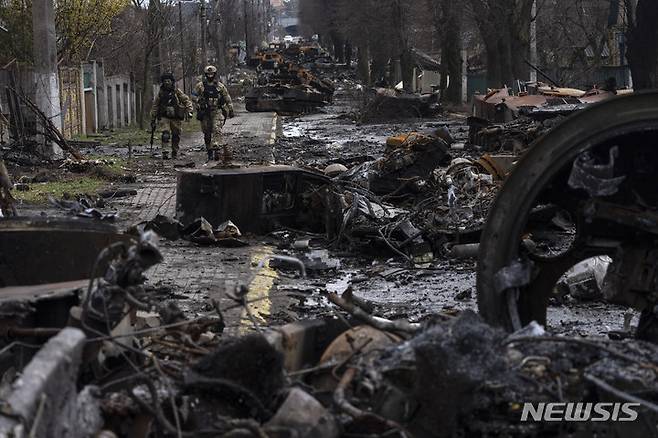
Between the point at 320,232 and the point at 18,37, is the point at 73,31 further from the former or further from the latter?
the point at 320,232

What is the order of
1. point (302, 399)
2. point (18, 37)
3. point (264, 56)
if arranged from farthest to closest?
point (264, 56) → point (18, 37) → point (302, 399)

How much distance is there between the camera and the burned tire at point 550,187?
4816 mm

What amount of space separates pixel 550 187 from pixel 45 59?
61.9 feet

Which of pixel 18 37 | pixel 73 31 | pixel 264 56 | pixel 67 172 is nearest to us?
pixel 67 172

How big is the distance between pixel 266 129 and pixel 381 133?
3.69 meters

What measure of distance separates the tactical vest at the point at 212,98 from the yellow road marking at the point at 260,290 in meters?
10.5

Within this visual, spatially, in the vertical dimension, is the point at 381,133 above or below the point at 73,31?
below

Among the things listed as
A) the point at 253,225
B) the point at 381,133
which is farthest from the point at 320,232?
the point at 381,133

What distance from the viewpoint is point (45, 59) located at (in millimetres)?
22438

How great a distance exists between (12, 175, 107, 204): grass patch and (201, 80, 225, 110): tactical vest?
4.06 m

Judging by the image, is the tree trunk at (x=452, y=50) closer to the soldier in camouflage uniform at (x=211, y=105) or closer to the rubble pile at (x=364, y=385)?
the soldier in camouflage uniform at (x=211, y=105)

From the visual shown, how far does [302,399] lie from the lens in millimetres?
3961

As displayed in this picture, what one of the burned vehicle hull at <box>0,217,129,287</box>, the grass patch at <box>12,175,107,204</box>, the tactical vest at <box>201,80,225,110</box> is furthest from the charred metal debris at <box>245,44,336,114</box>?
the burned vehicle hull at <box>0,217,129,287</box>

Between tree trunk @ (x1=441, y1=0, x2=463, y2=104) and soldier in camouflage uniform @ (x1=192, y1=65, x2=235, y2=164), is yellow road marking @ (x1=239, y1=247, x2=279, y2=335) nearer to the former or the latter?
soldier in camouflage uniform @ (x1=192, y1=65, x2=235, y2=164)
